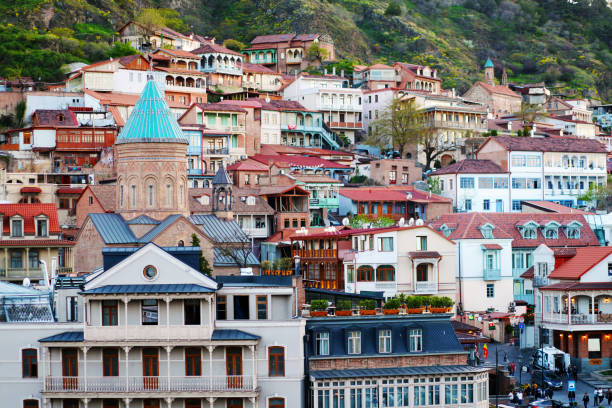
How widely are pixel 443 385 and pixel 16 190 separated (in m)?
45.7

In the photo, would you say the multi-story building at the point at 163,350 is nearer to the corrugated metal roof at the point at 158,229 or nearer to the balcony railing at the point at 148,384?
the balcony railing at the point at 148,384

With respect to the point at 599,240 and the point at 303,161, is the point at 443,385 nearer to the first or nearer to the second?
the point at 599,240

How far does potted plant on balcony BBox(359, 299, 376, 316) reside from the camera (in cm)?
5169

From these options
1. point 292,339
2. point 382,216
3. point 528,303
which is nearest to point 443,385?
point 292,339

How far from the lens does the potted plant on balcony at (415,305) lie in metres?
52.4

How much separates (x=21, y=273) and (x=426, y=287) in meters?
24.0

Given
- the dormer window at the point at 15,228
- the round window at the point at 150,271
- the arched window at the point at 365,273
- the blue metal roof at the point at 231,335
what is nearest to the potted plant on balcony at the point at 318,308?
the blue metal roof at the point at 231,335

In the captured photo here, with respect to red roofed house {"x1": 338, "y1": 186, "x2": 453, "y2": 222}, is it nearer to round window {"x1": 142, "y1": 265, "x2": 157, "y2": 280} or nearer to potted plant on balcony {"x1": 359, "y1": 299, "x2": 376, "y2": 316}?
potted plant on balcony {"x1": 359, "y1": 299, "x2": 376, "y2": 316}

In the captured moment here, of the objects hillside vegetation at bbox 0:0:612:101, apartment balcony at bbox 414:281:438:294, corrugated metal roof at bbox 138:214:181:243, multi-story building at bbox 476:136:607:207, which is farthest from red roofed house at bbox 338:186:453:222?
hillside vegetation at bbox 0:0:612:101

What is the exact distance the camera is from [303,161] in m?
102

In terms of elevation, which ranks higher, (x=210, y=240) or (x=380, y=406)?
(x=210, y=240)

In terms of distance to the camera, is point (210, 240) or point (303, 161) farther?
point (303, 161)

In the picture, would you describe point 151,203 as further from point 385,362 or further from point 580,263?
point 580,263

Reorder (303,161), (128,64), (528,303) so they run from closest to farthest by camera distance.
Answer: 1. (528,303)
2. (303,161)
3. (128,64)
